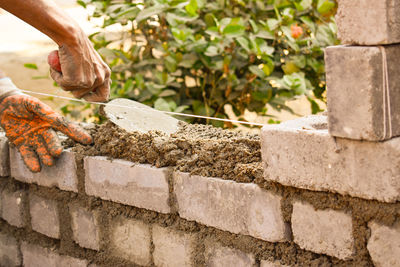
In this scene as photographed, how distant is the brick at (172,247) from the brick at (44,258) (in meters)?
0.52

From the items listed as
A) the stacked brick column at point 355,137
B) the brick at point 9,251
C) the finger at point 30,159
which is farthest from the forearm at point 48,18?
the brick at point 9,251

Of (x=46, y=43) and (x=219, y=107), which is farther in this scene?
(x=46, y=43)

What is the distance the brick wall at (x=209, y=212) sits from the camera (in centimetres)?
183

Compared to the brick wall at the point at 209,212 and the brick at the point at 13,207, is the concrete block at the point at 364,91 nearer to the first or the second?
the brick wall at the point at 209,212

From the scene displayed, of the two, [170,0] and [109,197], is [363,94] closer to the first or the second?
[109,197]

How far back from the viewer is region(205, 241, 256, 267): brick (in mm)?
2205

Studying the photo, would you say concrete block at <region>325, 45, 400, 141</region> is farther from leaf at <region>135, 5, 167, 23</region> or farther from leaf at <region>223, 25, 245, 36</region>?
leaf at <region>135, 5, 167, 23</region>

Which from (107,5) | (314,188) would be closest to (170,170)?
(314,188)

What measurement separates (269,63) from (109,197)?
1463 mm

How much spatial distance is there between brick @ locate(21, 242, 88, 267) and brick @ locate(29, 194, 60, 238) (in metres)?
0.11

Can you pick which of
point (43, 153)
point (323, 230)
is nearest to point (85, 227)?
point (43, 153)

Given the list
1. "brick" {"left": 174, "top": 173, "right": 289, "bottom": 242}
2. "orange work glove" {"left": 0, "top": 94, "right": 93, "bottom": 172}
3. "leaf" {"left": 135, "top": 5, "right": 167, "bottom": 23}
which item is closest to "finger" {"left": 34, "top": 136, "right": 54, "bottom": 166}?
"orange work glove" {"left": 0, "top": 94, "right": 93, "bottom": 172}

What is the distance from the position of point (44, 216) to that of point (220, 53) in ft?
4.86

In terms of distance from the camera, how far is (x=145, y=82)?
3.88 metres
